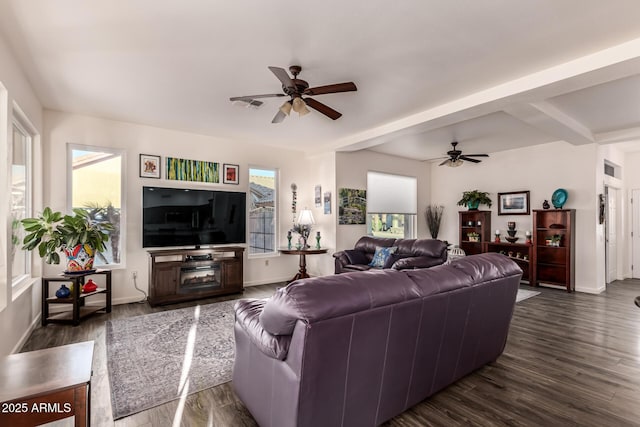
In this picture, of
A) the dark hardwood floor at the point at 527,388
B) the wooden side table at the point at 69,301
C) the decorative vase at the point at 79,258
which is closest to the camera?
the dark hardwood floor at the point at 527,388

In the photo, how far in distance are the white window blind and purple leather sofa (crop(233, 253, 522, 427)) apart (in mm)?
4496

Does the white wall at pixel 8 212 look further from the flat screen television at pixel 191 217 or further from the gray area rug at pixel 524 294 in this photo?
the gray area rug at pixel 524 294

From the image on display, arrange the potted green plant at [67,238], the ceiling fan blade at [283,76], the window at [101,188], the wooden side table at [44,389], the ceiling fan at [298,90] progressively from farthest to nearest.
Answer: the window at [101,188] < the potted green plant at [67,238] < the ceiling fan at [298,90] < the ceiling fan blade at [283,76] < the wooden side table at [44,389]

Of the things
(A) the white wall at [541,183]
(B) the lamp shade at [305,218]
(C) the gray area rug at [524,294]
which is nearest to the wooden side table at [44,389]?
(B) the lamp shade at [305,218]

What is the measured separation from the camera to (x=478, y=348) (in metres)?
2.44

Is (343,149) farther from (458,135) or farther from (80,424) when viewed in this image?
(80,424)

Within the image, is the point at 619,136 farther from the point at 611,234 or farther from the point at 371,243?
the point at 371,243

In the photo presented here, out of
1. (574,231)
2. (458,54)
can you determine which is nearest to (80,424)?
(458,54)

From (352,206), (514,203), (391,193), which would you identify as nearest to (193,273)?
(352,206)

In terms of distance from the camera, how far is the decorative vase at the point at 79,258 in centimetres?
385

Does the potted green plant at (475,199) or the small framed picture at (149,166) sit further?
the potted green plant at (475,199)

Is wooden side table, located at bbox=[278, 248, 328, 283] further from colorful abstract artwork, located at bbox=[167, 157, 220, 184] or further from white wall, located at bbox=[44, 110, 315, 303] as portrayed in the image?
colorful abstract artwork, located at bbox=[167, 157, 220, 184]

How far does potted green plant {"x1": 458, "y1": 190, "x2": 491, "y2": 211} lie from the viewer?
673 centimetres

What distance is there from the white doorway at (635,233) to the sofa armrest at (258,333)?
27.4 ft
